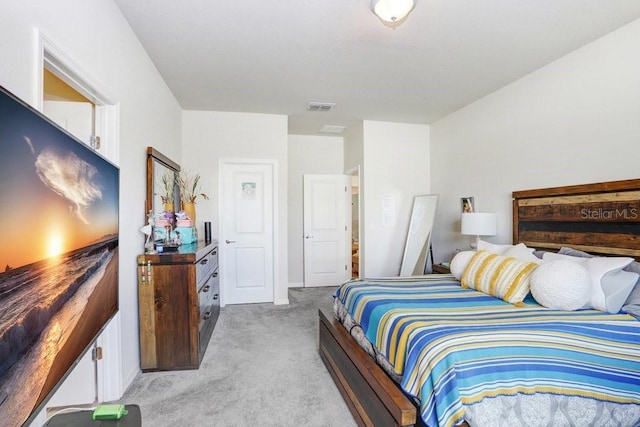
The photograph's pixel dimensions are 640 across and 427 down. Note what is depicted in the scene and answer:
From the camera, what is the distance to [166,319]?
2.45m

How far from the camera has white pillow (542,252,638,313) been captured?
6.21ft

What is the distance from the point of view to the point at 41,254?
0.80 m

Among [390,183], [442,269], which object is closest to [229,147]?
[390,183]

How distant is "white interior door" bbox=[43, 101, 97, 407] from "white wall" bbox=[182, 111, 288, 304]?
2.05 metres

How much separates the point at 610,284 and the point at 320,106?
3239 mm

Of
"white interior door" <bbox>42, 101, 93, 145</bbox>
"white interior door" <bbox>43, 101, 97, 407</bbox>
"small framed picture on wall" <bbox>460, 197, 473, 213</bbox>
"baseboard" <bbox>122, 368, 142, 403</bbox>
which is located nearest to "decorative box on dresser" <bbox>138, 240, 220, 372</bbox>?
"baseboard" <bbox>122, 368, 142, 403</bbox>

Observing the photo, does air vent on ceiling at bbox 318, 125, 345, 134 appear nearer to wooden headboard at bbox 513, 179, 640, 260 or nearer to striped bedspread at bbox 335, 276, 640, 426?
wooden headboard at bbox 513, 179, 640, 260

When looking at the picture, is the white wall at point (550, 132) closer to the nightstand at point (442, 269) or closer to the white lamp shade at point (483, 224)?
the white lamp shade at point (483, 224)

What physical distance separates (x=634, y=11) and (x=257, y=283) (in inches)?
175

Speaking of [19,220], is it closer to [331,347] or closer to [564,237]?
[331,347]

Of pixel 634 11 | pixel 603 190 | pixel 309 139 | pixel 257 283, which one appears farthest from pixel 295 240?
pixel 634 11

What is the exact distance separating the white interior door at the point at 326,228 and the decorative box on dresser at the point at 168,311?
289 centimetres

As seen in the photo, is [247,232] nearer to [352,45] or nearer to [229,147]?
[229,147]

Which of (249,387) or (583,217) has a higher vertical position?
(583,217)
